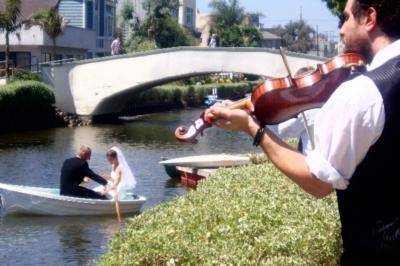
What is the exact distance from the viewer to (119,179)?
17938mm

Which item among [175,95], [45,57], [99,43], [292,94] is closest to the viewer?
[292,94]

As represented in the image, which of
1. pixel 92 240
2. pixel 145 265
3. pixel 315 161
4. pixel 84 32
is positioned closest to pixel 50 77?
pixel 84 32

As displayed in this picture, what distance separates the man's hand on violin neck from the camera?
3285mm

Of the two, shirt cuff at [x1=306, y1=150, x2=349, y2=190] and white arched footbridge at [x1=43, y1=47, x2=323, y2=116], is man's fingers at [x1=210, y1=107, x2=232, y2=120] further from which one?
white arched footbridge at [x1=43, y1=47, x2=323, y2=116]

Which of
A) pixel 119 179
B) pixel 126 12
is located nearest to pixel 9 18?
pixel 119 179

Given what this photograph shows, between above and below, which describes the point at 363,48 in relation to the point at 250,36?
above

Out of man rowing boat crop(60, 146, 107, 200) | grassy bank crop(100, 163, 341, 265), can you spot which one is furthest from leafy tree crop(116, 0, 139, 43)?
grassy bank crop(100, 163, 341, 265)

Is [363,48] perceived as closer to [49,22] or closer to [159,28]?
[49,22]

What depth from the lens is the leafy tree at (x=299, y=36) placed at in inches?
4594

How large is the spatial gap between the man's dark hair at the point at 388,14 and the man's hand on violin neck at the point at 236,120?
0.58 metres

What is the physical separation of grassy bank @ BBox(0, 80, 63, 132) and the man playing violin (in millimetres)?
33454

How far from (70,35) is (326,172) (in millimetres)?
53277

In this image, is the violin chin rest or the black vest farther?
the violin chin rest

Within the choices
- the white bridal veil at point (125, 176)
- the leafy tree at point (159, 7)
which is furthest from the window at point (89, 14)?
the white bridal veil at point (125, 176)
